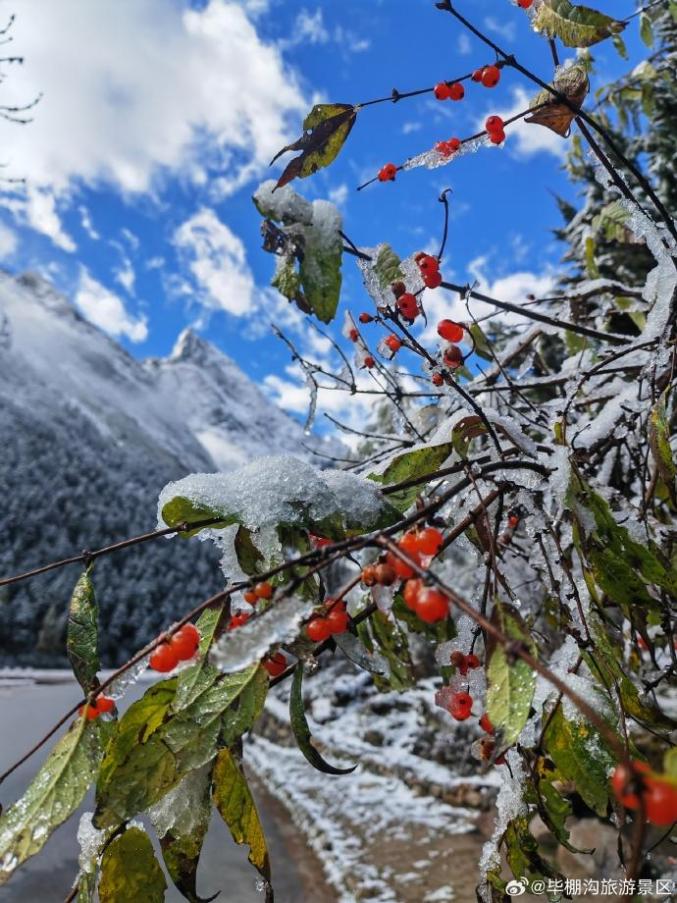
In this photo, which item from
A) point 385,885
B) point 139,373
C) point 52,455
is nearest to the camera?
point 385,885

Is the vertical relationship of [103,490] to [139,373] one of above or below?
below

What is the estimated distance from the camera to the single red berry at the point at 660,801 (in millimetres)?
349

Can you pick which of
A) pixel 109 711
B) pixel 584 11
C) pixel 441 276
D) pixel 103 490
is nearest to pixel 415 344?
pixel 441 276

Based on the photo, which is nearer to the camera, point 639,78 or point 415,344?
point 415,344

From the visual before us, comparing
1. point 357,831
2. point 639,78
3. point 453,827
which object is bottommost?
point 357,831

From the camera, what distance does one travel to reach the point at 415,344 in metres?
1.32

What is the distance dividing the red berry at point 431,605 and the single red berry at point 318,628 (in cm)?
16

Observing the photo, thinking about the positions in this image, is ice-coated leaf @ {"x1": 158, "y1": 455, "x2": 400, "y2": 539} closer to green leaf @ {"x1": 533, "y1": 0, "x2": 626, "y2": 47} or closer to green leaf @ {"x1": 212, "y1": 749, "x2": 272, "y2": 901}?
green leaf @ {"x1": 212, "y1": 749, "x2": 272, "y2": 901}

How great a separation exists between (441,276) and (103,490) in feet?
56.6

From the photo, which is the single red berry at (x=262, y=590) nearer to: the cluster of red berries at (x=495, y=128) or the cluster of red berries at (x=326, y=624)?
the cluster of red berries at (x=326, y=624)

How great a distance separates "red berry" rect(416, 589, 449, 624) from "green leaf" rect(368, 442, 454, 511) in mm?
366

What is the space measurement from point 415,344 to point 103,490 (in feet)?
56.4

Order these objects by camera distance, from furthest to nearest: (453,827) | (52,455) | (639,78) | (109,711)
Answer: (52,455)
(453,827)
(639,78)
(109,711)

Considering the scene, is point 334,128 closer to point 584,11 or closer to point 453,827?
point 584,11
